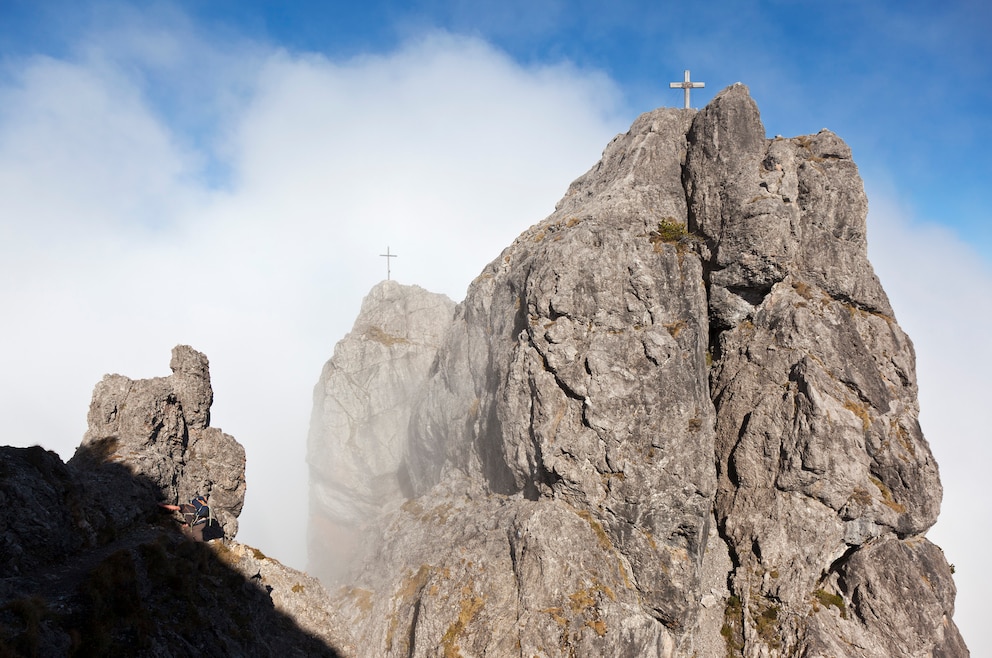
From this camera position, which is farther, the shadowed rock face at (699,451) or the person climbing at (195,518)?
the shadowed rock face at (699,451)

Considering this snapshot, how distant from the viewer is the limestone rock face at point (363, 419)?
5800 centimetres

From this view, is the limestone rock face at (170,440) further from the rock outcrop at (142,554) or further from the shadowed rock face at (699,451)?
the shadowed rock face at (699,451)

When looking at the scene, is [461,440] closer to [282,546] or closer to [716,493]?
[716,493]

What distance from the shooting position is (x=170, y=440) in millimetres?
31484

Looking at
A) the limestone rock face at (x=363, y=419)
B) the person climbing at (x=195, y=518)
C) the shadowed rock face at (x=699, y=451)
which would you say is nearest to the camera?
the person climbing at (x=195, y=518)

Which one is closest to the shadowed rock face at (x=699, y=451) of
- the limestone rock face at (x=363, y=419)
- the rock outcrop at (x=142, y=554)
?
the rock outcrop at (x=142, y=554)

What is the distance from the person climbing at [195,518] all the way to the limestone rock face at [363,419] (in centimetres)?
2755

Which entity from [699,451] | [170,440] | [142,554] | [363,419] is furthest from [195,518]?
[363,419]

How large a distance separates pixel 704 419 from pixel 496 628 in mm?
16278

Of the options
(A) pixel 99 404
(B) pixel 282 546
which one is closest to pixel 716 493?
(A) pixel 99 404

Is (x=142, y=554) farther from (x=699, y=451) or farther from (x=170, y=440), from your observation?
(x=699, y=451)

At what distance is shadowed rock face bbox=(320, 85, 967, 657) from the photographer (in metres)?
27.5

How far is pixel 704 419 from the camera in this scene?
Answer: 99.6 feet

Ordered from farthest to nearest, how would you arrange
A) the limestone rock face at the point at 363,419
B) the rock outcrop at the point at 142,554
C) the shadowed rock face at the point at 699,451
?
the limestone rock face at the point at 363,419
the shadowed rock face at the point at 699,451
the rock outcrop at the point at 142,554
